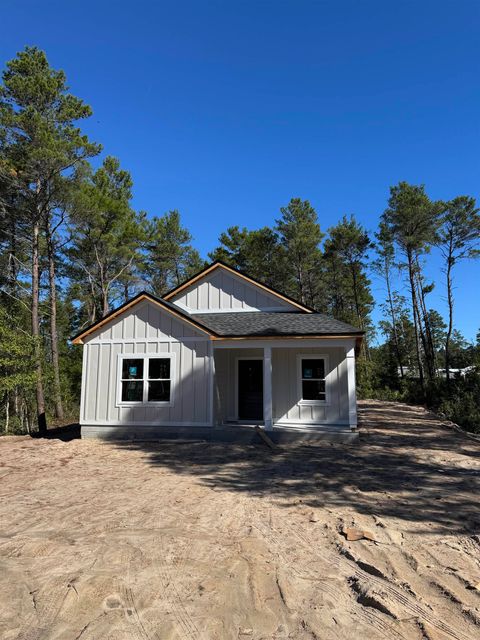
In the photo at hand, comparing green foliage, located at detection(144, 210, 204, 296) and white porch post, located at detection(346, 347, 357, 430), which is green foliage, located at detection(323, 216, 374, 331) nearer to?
green foliage, located at detection(144, 210, 204, 296)

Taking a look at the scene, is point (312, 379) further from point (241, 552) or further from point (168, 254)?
point (168, 254)

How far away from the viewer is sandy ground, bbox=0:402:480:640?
2740 millimetres

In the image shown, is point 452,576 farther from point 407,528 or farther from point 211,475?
point 211,475

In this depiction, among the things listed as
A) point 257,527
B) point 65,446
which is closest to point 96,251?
point 65,446

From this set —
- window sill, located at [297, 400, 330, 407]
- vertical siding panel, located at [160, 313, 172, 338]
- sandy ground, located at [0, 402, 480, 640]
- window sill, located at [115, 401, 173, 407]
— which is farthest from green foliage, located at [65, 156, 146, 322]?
sandy ground, located at [0, 402, 480, 640]

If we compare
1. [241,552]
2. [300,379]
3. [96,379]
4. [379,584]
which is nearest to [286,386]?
[300,379]

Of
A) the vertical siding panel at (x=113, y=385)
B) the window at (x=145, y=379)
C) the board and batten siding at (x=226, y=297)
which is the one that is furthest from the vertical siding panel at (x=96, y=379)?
the board and batten siding at (x=226, y=297)

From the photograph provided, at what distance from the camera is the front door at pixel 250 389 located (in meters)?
12.7

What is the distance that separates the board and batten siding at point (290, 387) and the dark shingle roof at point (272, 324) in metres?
0.77

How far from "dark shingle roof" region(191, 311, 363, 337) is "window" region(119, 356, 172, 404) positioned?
5.85 ft

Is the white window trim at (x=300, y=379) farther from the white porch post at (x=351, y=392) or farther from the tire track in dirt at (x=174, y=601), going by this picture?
the tire track in dirt at (x=174, y=601)

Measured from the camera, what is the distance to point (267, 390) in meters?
11.0

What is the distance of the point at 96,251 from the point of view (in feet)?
76.7

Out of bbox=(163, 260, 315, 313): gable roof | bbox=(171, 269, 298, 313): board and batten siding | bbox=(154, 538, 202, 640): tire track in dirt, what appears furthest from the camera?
bbox=(171, 269, 298, 313): board and batten siding
